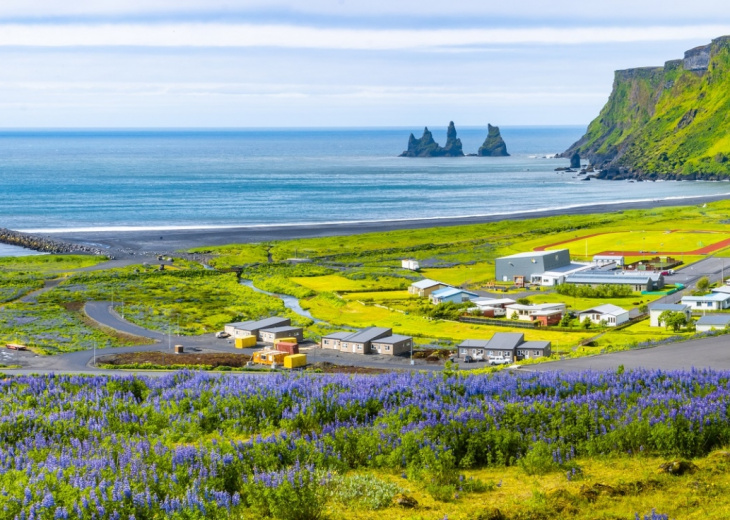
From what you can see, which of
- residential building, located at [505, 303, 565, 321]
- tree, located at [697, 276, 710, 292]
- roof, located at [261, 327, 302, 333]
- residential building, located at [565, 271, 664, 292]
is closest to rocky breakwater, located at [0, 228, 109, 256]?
roof, located at [261, 327, 302, 333]

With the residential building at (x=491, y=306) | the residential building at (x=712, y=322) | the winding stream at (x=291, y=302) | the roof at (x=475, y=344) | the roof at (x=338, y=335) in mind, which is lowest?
the winding stream at (x=291, y=302)

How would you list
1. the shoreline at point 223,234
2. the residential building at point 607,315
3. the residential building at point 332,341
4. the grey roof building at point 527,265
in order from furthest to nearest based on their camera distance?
the shoreline at point 223,234, the grey roof building at point 527,265, the residential building at point 607,315, the residential building at point 332,341

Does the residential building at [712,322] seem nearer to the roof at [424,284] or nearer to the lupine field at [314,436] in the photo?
the roof at [424,284]

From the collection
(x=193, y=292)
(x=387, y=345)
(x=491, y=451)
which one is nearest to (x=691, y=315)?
(x=387, y=345)

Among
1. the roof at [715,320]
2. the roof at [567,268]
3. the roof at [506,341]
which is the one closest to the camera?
the roof at [506,341]

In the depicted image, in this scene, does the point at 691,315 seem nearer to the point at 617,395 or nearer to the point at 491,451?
the point at 617,395

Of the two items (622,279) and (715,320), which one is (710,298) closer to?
(715,320)

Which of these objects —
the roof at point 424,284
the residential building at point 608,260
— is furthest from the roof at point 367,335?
the residential building at point 608,260
